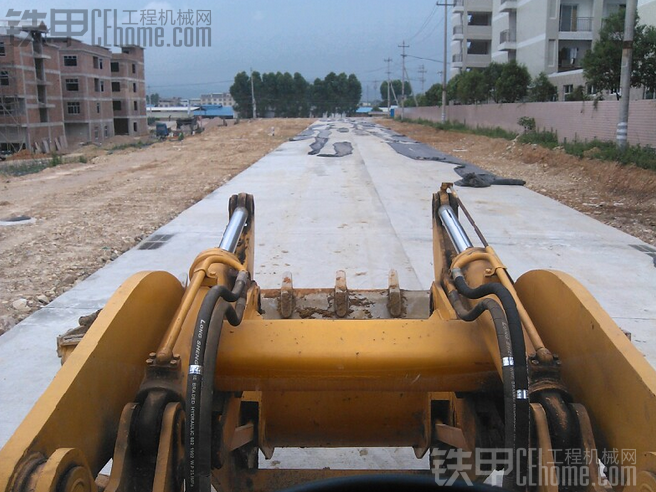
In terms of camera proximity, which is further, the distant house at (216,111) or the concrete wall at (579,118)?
the distant house at (216,111)

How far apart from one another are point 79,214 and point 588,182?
11504 mm

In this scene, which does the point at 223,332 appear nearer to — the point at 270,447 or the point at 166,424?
the point at 166,424

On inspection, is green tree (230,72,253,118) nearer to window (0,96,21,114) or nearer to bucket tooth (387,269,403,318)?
window (0,96,21,114)

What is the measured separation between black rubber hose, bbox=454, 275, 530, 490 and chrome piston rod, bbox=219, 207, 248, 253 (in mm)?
1491

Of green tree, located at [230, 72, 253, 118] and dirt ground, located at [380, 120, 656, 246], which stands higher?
green tree, located at [230, 72, 253, 118]

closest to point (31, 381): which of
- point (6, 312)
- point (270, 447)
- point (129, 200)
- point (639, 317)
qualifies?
point (6, 312)

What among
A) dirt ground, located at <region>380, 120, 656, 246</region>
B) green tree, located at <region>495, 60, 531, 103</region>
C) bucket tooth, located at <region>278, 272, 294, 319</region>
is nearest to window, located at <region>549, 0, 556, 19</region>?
green tree, located at <region>495, 60, 531, 103</region>

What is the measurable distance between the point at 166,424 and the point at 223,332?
43 cm

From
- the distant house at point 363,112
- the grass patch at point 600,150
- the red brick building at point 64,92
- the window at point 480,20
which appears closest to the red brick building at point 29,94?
the red brick building at point 64,92

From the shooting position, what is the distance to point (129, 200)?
13.4 m

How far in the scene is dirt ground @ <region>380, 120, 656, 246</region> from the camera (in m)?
11.4

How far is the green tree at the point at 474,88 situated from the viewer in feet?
133

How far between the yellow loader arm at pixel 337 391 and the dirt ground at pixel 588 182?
760 centimetres

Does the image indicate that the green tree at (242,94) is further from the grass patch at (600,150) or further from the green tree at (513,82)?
the grass patch at (600,150)
